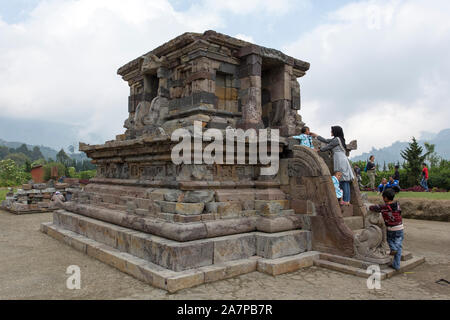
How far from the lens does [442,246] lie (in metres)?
6.92

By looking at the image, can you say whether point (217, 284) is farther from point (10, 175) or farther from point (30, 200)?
point (10, 175)

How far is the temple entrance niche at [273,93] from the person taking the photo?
789 cm

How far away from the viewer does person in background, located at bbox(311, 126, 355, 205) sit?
6.21 meters

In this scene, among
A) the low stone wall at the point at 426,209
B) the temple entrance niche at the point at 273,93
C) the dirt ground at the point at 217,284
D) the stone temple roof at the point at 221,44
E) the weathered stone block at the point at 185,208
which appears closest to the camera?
the dirt ground at the point at 217,284

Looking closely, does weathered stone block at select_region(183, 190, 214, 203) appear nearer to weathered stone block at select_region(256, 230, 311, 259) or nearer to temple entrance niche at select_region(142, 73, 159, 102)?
weathered stone block at select_region(256, 230, 311, 259)

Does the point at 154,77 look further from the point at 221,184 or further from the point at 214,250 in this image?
the point at 214,250

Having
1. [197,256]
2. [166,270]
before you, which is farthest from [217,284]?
[166,270]

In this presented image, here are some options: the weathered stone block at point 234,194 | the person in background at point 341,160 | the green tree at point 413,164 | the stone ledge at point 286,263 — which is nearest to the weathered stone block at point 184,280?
the stone ledge at point 286,263

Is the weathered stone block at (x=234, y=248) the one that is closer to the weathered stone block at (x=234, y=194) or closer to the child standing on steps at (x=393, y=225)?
the weathered stone block at (x=234, y=194)

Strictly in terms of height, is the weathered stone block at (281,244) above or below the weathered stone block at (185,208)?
below

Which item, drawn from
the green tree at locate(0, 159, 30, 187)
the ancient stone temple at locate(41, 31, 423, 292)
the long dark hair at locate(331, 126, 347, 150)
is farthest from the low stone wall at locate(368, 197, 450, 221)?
the green tree at locate(0, 159, 30, 187)

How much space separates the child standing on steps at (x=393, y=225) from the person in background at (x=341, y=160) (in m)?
1.28

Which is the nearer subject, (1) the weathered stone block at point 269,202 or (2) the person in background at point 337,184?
(1) the weathered stone block at point 269,202

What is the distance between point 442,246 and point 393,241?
3077mm
